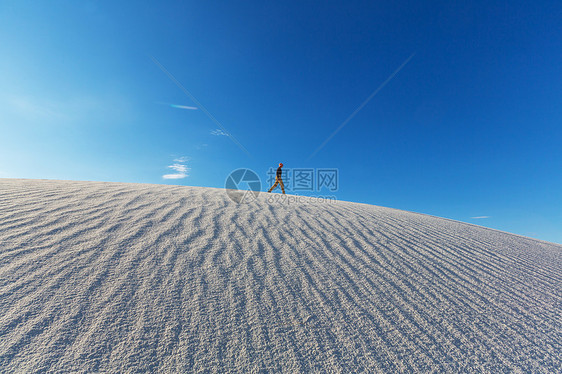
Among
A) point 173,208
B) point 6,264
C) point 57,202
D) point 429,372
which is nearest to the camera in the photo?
point 429,372

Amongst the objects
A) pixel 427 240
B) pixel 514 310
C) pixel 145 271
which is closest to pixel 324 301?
pixel 145 271

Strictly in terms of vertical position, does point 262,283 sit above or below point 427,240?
below

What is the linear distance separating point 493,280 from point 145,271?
531cm

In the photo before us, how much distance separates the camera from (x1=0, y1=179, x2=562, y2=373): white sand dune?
209 cm

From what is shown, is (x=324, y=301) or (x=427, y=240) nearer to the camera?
(x=324, y=301)

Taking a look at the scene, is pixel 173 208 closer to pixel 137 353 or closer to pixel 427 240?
pixel 137 353

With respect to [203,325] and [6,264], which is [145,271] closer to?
[203,325]

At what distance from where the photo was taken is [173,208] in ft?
16.9

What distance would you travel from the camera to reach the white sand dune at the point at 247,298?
2088 millimetres

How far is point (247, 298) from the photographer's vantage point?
9.06ft

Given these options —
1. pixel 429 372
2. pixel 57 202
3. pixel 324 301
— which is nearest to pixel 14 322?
pixel 324 301

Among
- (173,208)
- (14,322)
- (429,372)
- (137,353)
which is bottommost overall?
(429,372)

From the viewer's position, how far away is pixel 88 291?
2564 mm

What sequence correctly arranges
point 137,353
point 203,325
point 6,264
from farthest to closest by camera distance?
point 6,264 → point 203,325 → point 137,353
